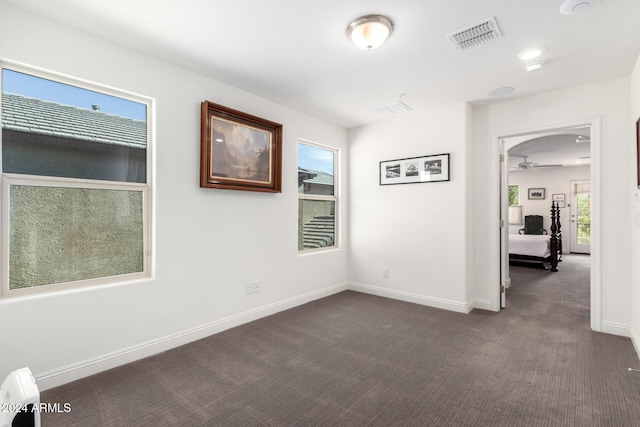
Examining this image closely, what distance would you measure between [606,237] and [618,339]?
3.15ft

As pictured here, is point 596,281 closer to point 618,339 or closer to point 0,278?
point 618,339

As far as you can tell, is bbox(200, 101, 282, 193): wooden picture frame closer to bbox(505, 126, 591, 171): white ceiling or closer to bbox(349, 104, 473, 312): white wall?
bbox(349, 104, 473, 312): white wall

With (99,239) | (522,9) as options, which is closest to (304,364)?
(99,239)

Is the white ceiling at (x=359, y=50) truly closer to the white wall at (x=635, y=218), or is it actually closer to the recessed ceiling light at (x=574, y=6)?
the recessed ceiling light at (x=574, y=6)

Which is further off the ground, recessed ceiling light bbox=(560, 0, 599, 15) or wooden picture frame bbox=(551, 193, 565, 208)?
recessed ceiling light bbox=(560, 0, 599, 15)

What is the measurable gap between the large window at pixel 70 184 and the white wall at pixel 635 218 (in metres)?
4.20

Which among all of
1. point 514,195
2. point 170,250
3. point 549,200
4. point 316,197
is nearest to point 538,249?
Answer: point 549,200

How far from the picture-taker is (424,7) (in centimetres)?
198

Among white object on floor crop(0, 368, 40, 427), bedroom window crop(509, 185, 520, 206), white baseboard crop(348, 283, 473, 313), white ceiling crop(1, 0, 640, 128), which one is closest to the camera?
white object on floor crop(0, 368, 40, 427)

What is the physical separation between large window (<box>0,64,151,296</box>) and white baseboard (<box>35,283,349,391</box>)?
1.89 feet

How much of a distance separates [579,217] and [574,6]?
370 inches

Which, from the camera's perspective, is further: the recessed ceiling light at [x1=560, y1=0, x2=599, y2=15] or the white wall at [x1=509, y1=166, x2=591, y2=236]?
the white wall at [x1=509, y1=166, x2=591, y2=236]

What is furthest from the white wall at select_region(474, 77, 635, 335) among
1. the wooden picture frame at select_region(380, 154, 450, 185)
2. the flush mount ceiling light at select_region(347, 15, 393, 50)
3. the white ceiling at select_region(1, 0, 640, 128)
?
the flush mount ceiling light at select_region(347, 15, 393, 50)

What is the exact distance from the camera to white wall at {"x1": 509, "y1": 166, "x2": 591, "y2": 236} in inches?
360
